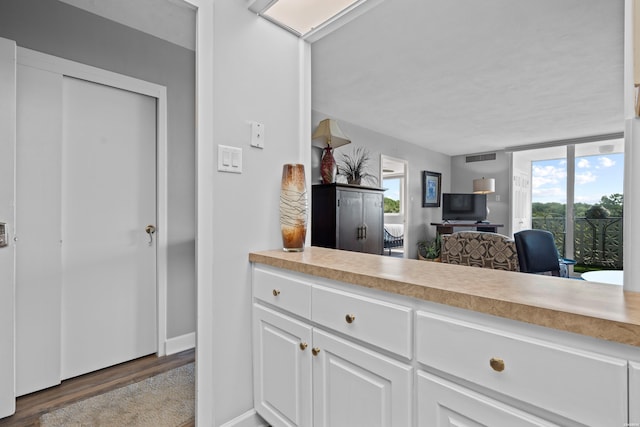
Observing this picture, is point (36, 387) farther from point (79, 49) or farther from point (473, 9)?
point (473, 9)

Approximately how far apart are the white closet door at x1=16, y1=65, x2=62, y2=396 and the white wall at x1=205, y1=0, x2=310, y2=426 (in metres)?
1.25

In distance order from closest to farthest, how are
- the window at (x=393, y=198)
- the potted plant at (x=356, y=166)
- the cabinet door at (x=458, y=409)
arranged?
the cabinet door at (x=458, y=409) < the potted plant at (x=356, y=166) < the window at (x=393, y=198)

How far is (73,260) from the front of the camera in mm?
Result: 2031

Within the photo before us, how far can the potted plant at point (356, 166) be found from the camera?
14.1 ft

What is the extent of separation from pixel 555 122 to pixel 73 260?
6124mm

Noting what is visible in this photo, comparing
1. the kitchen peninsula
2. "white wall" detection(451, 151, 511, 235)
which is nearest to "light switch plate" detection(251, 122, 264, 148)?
the kitchen peninsula

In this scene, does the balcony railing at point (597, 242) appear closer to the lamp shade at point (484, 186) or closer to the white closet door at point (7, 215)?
the lamp shade at point (484, 186)

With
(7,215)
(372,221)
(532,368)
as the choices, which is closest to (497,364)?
(532,368)

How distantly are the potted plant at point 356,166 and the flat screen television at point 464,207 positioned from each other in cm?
258

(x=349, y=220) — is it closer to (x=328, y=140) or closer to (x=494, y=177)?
(x=328, y=140)

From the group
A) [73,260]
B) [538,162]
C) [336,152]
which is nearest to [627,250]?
[73,260]

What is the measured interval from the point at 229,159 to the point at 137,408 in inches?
57.7

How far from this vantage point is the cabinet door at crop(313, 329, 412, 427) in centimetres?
92

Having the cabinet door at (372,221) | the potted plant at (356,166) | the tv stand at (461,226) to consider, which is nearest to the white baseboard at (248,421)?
the cabinet door at (372,221)
